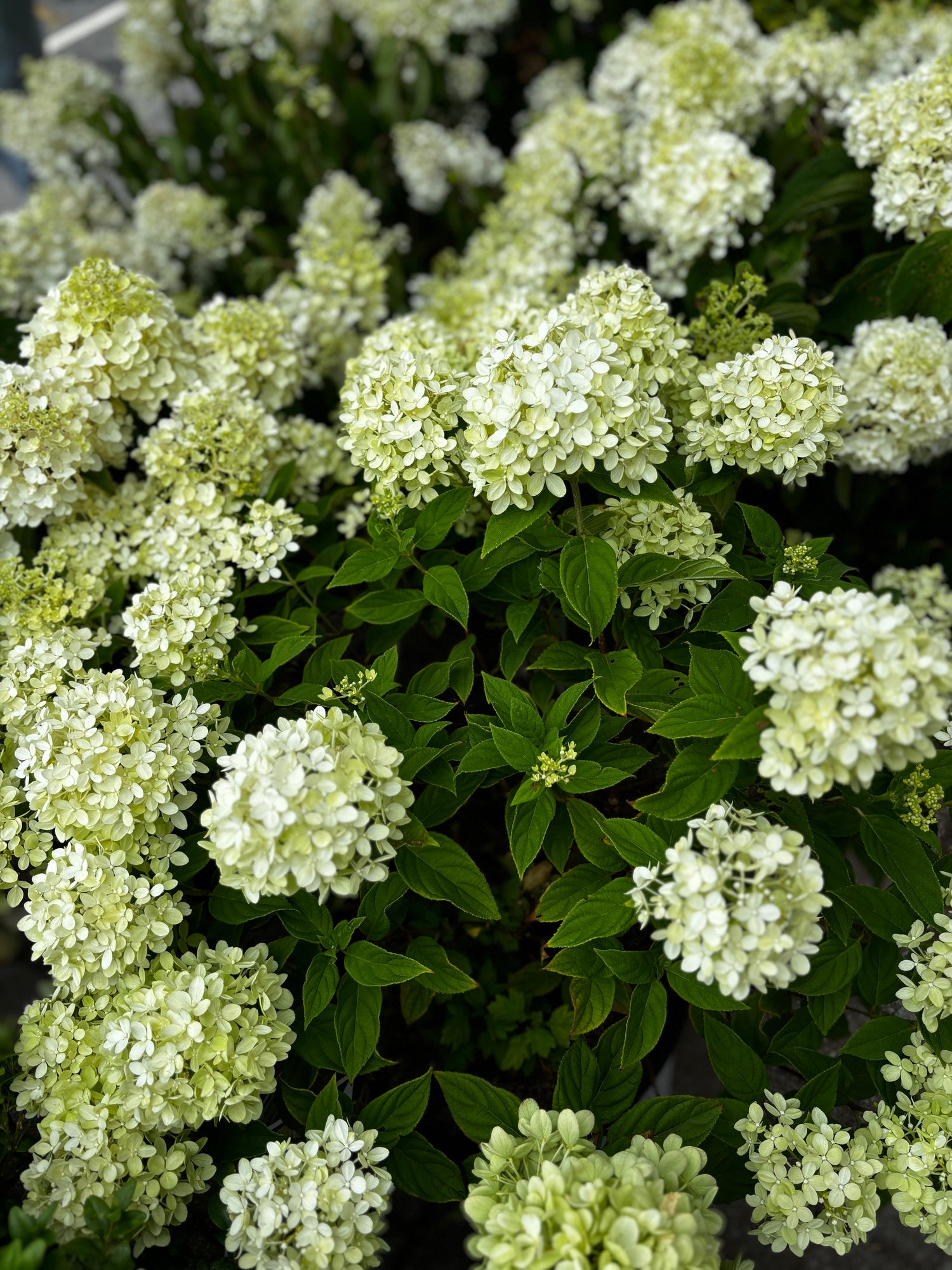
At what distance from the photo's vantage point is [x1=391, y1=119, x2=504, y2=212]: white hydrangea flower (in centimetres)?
284

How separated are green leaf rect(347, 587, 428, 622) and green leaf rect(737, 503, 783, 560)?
517 millimetres

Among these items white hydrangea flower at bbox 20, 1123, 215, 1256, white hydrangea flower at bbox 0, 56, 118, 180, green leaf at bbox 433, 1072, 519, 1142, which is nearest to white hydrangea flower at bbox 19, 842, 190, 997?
white hydrangea flower at bbox 20, 1123, 215, 1256

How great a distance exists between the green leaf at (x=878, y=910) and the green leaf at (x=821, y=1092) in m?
0.20

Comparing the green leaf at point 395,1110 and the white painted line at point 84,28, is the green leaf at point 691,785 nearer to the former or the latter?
the green leaf at point 395,1110

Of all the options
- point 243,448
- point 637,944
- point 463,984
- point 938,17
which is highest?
point 243,448

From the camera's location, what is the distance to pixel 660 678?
1.34 m

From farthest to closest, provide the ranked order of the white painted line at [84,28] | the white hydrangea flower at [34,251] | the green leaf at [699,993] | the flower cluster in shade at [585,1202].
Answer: the white painted line at [84,28] → the white hydrangea flower at [34,251] → the green leaf at [699,993] → the flower cluster in shade at [585,1202]

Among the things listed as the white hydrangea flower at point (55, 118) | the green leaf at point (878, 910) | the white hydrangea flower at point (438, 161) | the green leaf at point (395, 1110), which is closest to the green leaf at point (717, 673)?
the green leaf at point (878, 910)

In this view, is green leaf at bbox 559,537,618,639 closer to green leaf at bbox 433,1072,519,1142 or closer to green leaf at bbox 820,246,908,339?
green leaf at bbox 433,1072,519,1142

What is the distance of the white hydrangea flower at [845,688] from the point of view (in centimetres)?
97

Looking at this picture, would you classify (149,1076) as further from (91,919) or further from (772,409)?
(772,409)

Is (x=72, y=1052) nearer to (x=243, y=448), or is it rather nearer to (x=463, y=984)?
(x=463, y=984)

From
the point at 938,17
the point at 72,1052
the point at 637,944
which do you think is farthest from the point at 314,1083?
the point at 938,17

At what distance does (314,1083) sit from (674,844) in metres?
0.68
